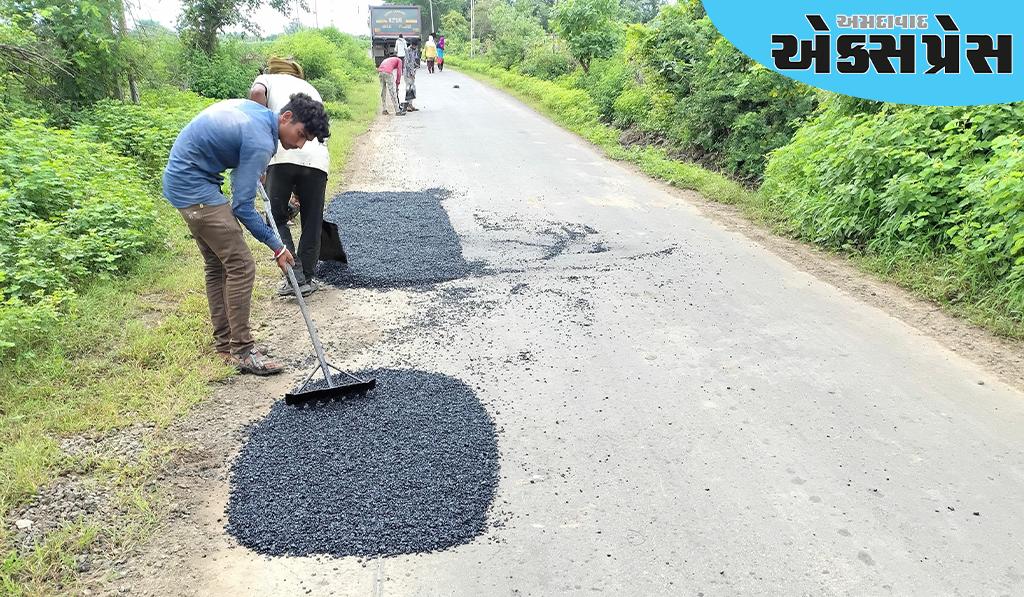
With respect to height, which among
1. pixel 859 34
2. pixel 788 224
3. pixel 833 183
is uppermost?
pixel 859 34

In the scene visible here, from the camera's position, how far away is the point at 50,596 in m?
2.46

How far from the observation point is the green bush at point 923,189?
4.98m

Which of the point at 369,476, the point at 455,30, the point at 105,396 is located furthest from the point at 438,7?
the point at 369,476

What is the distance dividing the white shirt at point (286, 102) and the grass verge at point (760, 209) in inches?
180

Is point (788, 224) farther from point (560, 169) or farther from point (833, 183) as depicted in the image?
point (560, 169)

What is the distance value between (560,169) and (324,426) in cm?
751

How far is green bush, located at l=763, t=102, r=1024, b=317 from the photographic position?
498cm

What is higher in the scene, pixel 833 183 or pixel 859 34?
pixel 859 34

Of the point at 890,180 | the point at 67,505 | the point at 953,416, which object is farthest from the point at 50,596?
the point at 890,180

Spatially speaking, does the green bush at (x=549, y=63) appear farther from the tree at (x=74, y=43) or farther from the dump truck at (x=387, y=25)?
the tree at (x=74, y=43)

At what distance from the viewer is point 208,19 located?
621 inches

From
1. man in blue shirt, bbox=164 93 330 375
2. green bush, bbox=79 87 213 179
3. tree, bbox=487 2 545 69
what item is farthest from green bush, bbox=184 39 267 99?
tree, bbox=487 2 545 69

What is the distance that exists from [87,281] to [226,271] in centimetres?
193

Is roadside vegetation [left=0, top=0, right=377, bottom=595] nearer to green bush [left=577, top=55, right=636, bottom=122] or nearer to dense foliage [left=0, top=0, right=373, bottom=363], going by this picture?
dense foliage [left=0, top=0, right=373, bottom=363]
